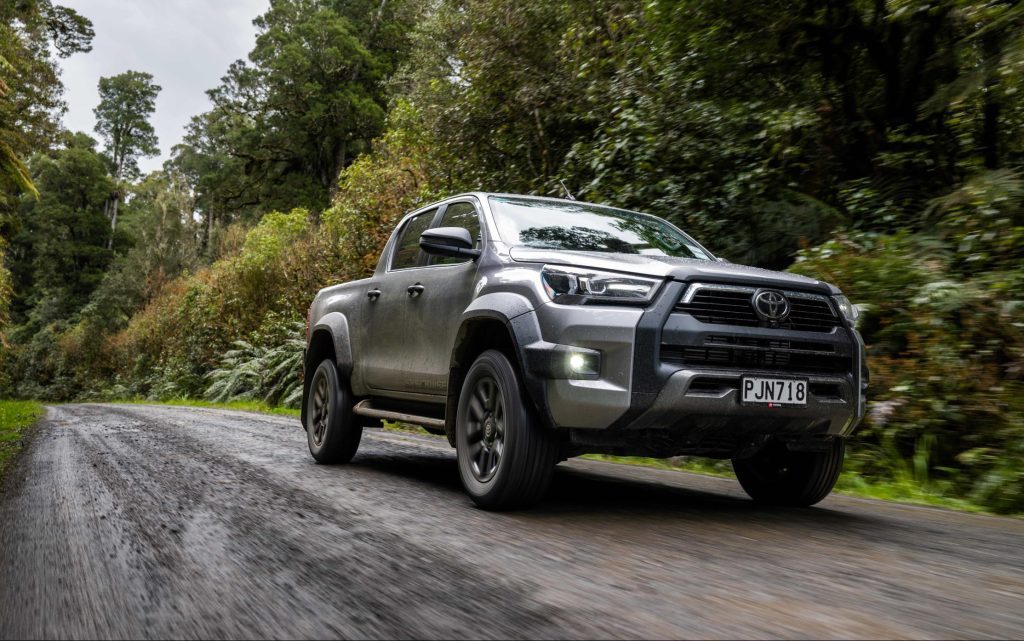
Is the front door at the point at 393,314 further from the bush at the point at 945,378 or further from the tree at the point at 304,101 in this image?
the tree at the point at 304,101

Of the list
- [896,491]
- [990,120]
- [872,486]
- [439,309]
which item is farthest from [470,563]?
[990,120]

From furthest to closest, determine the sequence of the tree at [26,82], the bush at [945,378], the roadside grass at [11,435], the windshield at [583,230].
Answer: the tree at [26,82]
the roadside grass at [11,435]
the bush at [945,378]
the windshield at [583,230]

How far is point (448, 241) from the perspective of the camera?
514 cm

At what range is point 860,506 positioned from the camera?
529 cm

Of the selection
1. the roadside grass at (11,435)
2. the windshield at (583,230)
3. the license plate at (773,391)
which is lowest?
the roadside grass at (11,435)

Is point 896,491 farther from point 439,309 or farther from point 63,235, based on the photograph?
point 63,235

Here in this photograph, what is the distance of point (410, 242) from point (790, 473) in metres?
3.26

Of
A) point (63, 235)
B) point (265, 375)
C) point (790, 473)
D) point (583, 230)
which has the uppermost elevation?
point (63, 235)

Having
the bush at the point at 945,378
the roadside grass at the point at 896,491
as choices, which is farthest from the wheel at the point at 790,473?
the bush at the point at 945,378

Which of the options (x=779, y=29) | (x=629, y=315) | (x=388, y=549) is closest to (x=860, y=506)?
(x=629, y=315)

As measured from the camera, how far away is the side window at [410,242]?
21.4 feet

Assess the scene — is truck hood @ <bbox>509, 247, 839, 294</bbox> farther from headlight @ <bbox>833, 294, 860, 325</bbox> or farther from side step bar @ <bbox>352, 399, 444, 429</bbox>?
side step bar @ <bbox>352, 399, 444, 429</bbox>

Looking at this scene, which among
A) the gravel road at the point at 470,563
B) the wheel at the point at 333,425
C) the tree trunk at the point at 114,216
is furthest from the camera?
the tree trunk at the point at 114,216

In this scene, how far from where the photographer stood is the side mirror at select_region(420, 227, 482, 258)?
511cm
